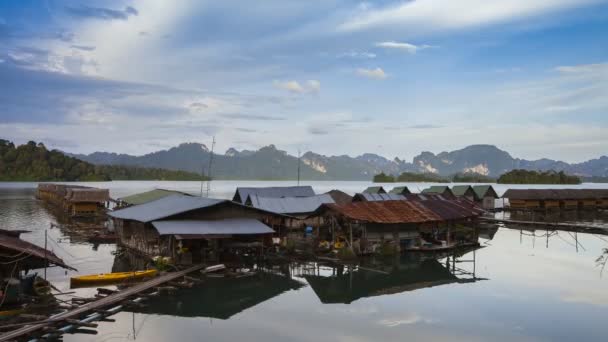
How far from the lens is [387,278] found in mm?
30891

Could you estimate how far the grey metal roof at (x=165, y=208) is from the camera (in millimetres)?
31878

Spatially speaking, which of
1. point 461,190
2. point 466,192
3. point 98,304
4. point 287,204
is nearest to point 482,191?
point 466,192

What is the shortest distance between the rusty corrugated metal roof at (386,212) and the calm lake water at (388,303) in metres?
3.24

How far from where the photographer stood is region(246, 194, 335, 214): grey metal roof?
46.8m

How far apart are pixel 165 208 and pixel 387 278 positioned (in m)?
16.9

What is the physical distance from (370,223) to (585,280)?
15075mm

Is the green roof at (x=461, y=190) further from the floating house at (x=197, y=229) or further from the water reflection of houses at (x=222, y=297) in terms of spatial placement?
the water reflection of houses at (x=222, y=297)

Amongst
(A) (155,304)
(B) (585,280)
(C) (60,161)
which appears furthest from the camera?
(C) (60,161)

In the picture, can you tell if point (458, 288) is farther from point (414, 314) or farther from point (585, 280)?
point (585, 280)

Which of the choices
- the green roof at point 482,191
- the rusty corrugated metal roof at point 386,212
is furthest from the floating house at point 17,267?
the green roof at point 482,191

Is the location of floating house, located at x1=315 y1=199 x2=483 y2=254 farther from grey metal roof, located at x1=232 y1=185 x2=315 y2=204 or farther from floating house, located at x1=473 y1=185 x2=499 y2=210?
floating house, located at x1=473 y1=185 x2=499 y2=210

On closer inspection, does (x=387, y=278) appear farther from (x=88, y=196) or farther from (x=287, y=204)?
(x=88, y=196)

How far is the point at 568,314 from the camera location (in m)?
23.1

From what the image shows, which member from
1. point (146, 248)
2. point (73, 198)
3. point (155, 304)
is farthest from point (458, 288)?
point (73, 198)
